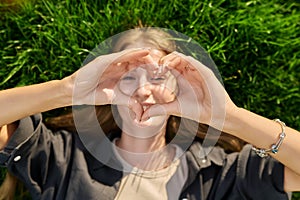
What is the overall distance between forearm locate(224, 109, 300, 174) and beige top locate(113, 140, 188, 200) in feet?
0.75

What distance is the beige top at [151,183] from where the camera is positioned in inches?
61.1

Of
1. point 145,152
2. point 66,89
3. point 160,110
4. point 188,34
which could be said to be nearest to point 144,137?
point 145,152

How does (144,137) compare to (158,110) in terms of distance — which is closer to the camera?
(158,110)

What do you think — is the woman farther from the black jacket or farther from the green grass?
the green grass

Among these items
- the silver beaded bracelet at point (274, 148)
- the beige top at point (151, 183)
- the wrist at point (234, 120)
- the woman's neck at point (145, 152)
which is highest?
the wrist at point (234, 120)

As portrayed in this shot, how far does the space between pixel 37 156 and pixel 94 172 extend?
0.17 metres

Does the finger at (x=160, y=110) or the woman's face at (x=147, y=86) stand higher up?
the woman's face at (x=147, y=86)

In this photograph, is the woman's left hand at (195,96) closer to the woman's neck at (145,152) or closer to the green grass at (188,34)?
the woman's neck at (145,152)

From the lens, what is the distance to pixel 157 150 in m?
1.58

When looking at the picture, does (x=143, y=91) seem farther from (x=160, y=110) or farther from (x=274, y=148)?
(x=274, y=148)

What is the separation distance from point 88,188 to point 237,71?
0.63 metres

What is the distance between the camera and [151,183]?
5.14ft

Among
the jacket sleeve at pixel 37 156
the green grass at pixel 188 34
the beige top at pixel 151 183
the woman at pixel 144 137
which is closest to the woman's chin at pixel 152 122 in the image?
the woman at pixel 144 137

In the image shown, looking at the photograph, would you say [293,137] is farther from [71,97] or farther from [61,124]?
[61,124]
